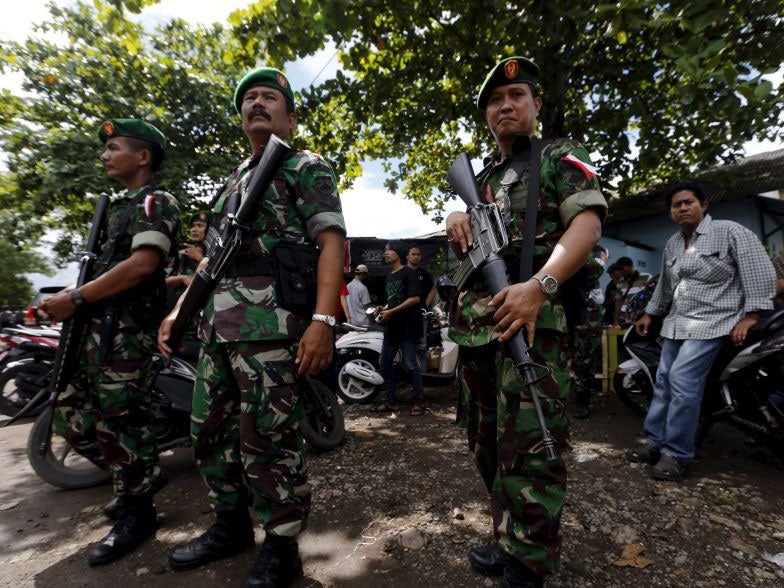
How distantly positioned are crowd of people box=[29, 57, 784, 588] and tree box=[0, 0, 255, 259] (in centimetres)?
335

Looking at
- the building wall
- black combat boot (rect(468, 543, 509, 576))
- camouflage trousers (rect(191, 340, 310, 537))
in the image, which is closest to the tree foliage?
camouflage trousers (rect(191, 340, 310, 537))

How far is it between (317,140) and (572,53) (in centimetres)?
347

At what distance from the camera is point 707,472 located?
277 cm

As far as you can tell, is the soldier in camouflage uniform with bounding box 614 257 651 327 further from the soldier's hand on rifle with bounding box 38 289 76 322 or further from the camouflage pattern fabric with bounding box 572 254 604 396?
the soldier's hand on rifle with bounding box 38 289 76 322

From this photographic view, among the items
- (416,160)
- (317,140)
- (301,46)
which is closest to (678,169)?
(416,160)

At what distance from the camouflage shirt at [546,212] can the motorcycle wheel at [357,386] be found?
11.4 feet

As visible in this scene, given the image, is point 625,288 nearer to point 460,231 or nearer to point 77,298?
point 460,231

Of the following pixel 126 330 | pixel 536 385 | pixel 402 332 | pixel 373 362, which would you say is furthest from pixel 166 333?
pixel 373 362

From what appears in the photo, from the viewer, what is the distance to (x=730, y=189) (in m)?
10.8

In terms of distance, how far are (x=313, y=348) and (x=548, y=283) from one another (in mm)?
877

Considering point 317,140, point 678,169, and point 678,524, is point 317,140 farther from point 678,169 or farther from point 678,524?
point 678,169

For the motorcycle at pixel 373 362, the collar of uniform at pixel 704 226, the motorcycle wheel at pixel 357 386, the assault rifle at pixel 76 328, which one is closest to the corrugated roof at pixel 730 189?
the motorcycle at pixel 373 362

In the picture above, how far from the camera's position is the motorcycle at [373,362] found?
193 inches

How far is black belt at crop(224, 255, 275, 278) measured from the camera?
1.68m
